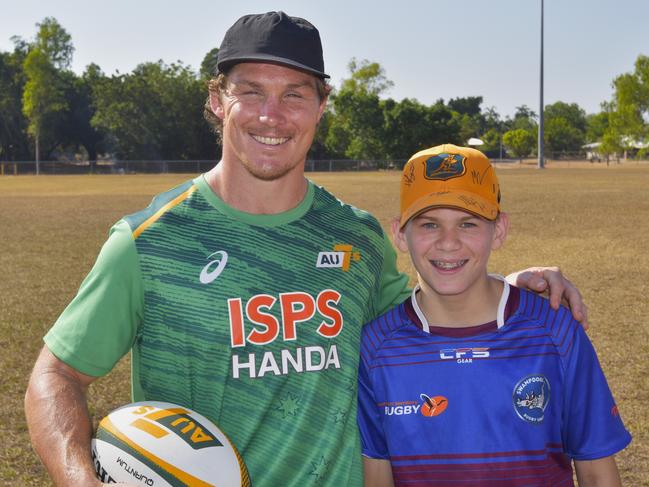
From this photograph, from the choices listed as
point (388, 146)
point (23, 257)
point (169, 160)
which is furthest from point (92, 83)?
point (23, 257)

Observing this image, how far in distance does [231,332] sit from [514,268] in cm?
967

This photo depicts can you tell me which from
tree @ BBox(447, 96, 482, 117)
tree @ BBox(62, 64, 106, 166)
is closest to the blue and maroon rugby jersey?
tree @ BBox(62, 64, 106, 166)

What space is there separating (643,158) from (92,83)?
2352 inches

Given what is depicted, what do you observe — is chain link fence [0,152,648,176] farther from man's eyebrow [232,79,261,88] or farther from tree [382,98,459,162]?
man's eyebrow [232,79,261,88]

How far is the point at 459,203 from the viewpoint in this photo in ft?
8.58

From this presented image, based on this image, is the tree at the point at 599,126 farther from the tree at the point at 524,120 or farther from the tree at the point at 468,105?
the tree at the point at 468,105

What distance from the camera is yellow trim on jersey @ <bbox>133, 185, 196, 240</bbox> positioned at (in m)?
2.36

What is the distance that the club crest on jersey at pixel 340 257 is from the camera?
2.55 metres

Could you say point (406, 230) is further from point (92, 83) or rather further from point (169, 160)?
point (92, 83)

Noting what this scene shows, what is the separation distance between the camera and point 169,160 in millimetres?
70625

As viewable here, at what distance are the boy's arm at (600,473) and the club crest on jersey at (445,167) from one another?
1.05 m

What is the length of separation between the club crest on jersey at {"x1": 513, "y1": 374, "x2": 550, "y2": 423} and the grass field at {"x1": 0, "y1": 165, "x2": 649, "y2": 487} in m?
2.72

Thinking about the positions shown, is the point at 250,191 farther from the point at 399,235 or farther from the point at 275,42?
the point at 399,235

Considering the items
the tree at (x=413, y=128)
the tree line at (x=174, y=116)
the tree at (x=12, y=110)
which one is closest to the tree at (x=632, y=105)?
the tree line at (x=174, y=116)
